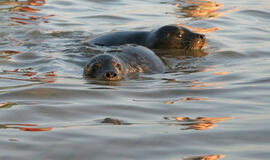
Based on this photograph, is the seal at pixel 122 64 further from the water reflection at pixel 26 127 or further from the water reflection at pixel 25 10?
the water reflection at pixel 25 10

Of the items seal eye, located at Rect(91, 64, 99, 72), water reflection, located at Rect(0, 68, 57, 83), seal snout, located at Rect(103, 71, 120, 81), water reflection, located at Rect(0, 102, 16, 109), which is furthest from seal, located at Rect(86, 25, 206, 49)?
water reflection, located at Rect(0, 102, 16, 109)

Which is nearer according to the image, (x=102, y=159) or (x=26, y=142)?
(x=102, y=159)

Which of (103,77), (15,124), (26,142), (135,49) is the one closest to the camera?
(26,142)

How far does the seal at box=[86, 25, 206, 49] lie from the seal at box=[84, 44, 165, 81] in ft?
4.95

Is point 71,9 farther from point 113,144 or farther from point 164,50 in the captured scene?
point 113,144

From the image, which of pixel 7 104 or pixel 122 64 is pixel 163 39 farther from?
pixel 7 104

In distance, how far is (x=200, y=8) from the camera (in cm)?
1345

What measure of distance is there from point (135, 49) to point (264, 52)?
6.58ft

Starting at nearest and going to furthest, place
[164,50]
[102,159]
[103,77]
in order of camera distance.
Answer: [102,159] < [103,77] < [164,50]

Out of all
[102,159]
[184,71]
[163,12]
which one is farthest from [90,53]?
[102,159]

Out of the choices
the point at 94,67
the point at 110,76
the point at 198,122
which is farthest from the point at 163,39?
the point at 198,122

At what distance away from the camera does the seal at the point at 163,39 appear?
9.17 m

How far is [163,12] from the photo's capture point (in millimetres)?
13086

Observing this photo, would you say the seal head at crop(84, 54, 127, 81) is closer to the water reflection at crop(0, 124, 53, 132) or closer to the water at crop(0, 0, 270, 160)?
the water at crop(0, 0, 270, 160)
